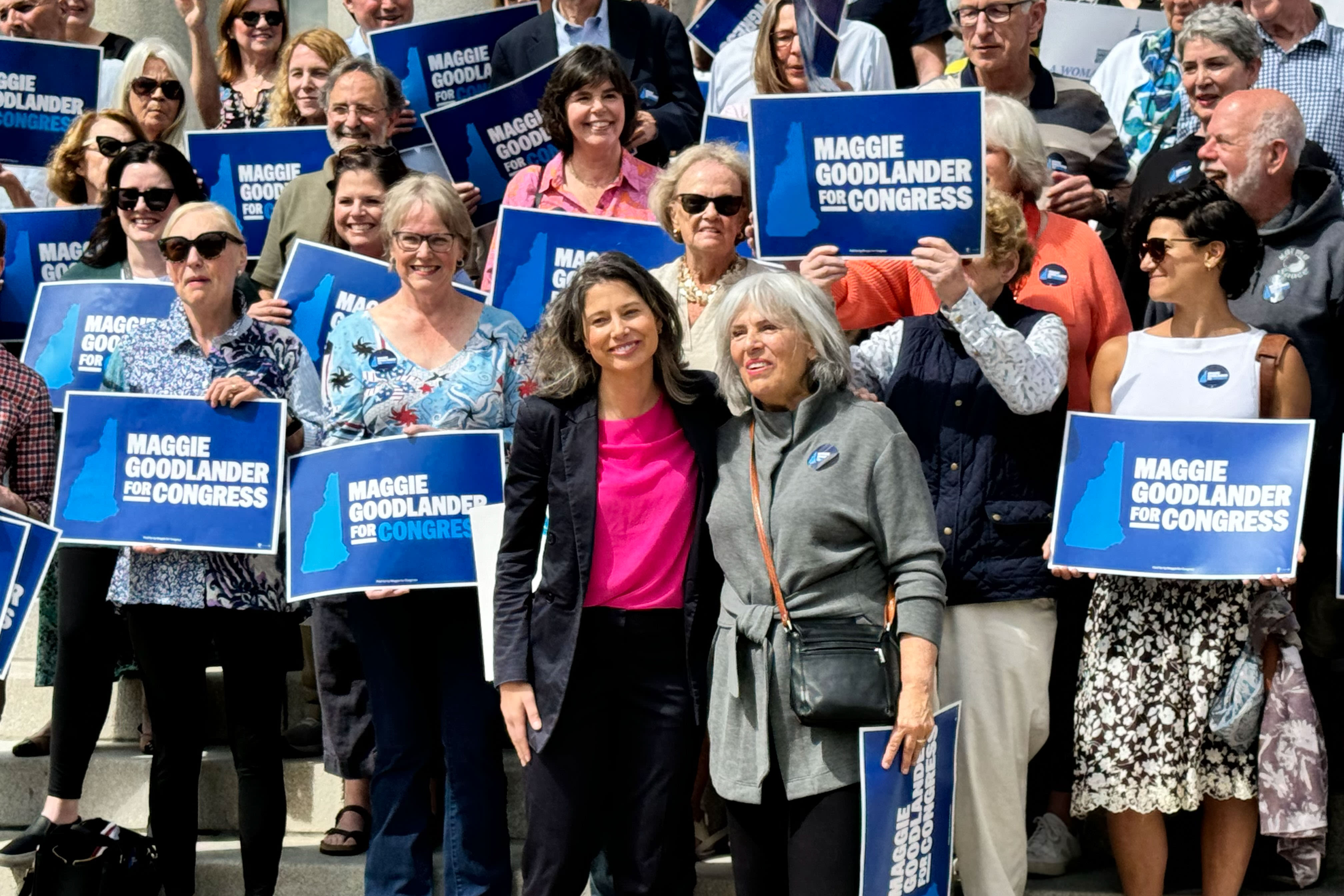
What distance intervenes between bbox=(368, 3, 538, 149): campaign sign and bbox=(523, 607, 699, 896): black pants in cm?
390

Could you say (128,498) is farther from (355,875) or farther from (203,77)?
(203,77)

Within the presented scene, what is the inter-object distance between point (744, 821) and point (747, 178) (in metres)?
2.27

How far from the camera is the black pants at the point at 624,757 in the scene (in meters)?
5.05

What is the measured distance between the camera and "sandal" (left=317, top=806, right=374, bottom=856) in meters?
6.60

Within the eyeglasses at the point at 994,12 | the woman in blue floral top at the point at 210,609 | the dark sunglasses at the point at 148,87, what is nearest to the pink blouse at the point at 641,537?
the woman in blue floral top at the point at 210,609

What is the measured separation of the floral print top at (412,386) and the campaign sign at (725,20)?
3354 mm

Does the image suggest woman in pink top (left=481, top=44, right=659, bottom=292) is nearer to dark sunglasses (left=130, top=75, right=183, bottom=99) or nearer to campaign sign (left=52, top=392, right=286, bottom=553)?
campaign sign (left=52, top=392, right=286, bottom=553)

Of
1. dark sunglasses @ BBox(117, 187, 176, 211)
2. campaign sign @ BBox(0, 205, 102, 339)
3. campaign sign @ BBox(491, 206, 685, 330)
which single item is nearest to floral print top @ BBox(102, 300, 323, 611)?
dark sunglasses @ BBox(117, 187, 176, 211)

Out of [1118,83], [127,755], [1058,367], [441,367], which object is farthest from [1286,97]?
[127,755]

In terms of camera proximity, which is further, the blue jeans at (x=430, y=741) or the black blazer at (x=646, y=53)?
the black blazer at (x=646, y=53)

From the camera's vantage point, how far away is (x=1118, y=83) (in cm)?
826

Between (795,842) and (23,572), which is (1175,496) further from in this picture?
(23,572)

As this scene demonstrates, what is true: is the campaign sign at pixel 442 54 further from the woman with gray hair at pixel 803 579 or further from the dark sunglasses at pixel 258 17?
the woman with gray hair at pixel 803 579

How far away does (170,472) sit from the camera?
20.4ft
